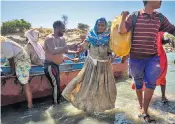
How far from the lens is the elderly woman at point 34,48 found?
7.02 m

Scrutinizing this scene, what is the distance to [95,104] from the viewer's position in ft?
18.0

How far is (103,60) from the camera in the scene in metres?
5.51

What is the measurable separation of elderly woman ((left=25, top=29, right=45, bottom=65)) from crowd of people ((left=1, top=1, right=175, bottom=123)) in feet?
0.10

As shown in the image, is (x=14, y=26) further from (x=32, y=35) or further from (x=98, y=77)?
(x=98, y=77)

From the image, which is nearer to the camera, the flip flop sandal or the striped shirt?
the striped shirt

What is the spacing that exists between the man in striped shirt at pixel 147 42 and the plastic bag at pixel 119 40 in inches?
4.2

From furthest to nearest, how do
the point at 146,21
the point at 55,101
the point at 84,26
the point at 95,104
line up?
1. the point at 84,26
2. the point at 55,101
3. the point at 95,104
4. the point at 146,21

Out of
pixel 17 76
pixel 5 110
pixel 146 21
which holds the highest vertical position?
pixel 146 21

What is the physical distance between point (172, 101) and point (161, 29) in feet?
7.91

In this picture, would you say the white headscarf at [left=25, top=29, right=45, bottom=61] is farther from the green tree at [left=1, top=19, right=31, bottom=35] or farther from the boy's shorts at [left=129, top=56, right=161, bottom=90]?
the green tree at [left=1, top=19, right=31, bottom=35]

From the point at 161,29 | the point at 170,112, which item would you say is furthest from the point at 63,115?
the point at 161,29

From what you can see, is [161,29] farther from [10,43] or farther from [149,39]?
[10,43]

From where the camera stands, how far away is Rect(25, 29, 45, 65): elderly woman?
23.0ft

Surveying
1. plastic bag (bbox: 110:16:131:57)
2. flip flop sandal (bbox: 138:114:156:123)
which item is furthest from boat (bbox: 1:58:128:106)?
flip flop sandal (bbox: 138:114:156:123)
